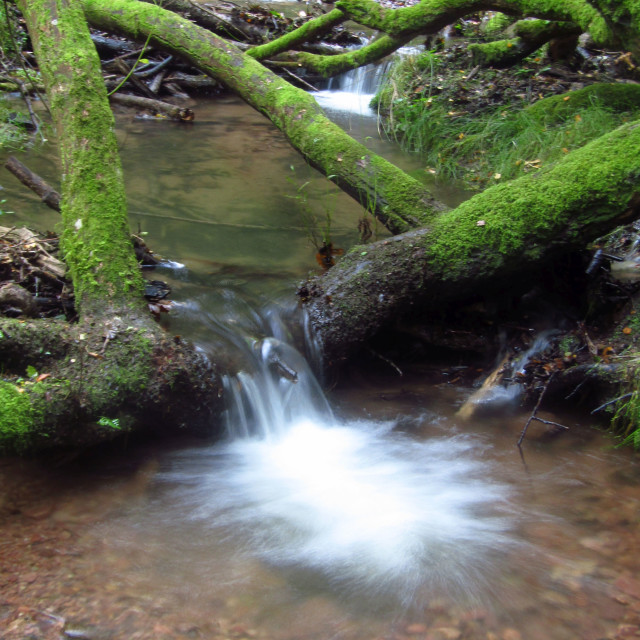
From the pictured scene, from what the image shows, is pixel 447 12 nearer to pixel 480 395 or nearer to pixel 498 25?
pixel 480 395

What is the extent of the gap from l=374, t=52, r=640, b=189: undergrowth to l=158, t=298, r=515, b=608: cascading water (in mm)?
3756

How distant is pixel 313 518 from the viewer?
3.26 metres

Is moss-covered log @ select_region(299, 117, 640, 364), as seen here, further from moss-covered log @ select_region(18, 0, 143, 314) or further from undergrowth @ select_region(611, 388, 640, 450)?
moss-covered log @ select_region(18, 0, 143, 314)

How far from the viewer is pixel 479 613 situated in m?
2.56

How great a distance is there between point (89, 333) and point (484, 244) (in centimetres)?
252

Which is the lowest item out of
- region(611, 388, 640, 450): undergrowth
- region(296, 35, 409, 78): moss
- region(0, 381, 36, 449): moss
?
region(611, 388, 640, 450): undergrowth

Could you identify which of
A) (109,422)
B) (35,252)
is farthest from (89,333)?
(35,252)

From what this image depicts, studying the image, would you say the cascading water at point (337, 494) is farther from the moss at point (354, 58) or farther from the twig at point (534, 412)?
the moss at point (354, 58)

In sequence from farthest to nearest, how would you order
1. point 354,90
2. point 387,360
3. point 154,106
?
1. point 354,90
2. point 154,106
3. point 387,360

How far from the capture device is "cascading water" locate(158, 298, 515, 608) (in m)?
2.84

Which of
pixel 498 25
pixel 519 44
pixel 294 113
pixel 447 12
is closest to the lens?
pixel 294 113

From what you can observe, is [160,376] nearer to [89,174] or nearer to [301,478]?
[301,478]

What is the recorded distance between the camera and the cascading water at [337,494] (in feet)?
9.33

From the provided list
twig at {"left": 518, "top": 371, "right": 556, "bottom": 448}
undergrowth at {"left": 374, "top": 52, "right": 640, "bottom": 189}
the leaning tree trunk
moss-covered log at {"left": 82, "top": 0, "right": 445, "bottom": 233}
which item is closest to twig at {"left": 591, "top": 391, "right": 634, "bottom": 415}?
Answer: twig at {"left": 518, "top": 371, "right": 556, "bottom": 448}
